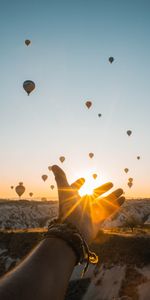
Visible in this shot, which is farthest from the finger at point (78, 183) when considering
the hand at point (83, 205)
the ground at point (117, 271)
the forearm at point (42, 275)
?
the ground at point (117, 271)

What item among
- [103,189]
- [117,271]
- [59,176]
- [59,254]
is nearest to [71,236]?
[59,254]

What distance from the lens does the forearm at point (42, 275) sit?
2092 millimetres

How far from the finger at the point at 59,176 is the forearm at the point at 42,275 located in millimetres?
519

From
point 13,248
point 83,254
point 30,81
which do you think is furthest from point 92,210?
point 30,81

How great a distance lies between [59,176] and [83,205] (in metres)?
0.40

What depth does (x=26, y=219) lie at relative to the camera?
3388 inches

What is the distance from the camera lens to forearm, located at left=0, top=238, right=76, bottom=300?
6.86 feet

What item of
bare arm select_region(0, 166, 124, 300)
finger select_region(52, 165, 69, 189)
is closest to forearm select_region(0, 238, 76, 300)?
bare arm select_region(0, 166, 124, 300)

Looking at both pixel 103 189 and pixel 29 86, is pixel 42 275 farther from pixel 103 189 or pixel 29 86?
pixel 29 86

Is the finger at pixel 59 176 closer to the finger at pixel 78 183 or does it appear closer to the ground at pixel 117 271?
the finger at pixel 78 183

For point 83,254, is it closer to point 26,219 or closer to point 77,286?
point 77,286

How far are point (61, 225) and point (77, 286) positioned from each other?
31.1m

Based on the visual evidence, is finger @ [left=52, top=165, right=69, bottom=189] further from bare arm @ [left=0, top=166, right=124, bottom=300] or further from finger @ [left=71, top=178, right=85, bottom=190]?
finger @ [left=71, top=178, right=85, bottom=190]

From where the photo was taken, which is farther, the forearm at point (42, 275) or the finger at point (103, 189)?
the finger at point (103, 189)
